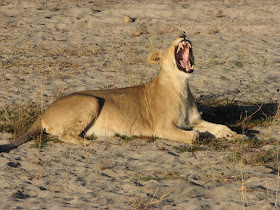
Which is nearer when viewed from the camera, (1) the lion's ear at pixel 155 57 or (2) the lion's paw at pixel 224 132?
(2) the lion's paw at pixel 224 132

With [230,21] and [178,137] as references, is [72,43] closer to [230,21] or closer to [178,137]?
[230,21]

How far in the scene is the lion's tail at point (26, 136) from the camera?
20.5ft

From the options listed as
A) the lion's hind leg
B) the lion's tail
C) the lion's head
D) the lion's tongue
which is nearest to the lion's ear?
the lion's head

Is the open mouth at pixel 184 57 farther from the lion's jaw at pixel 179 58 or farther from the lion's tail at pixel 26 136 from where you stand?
the lion's tail at pixel 26 136

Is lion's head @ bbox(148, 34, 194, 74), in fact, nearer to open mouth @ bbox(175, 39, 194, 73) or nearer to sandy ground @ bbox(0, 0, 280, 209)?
open mouth @ bbox(175, 39, 194, 73)

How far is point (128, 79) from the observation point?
9602mm

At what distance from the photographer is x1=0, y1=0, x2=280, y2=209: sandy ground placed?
4945 mm

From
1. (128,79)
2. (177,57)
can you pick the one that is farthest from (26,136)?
(128,79)

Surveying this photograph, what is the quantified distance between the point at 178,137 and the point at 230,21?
770cm

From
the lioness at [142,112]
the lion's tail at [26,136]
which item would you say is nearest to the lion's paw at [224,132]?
the lioness at [142,112]

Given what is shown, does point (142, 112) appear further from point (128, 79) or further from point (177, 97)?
point (128, 79)

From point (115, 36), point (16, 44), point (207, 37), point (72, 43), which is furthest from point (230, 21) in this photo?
point (16, 44)

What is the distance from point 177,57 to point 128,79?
9.00ft

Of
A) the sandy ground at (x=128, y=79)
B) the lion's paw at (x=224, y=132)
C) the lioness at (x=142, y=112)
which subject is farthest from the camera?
the lioness at (x=142, y=112)
